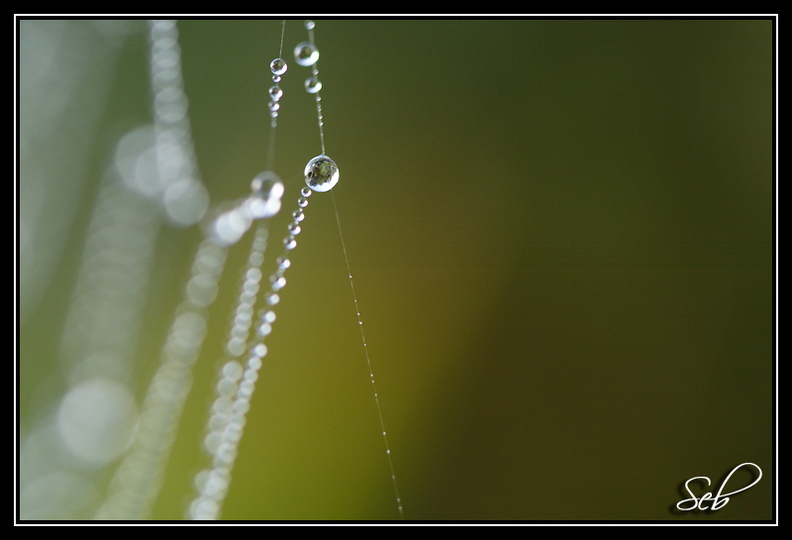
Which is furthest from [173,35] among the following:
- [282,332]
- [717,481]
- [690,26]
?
[717,481]

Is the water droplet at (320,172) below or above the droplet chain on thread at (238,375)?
above

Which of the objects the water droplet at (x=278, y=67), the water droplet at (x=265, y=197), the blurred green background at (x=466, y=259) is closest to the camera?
the water droplet at (x=278, y=67)

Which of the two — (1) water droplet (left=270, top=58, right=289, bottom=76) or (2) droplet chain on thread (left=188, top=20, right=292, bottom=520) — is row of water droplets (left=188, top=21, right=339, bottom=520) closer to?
(2) droplet chain on thread (left=188, top=20, right=292, bottom=520)

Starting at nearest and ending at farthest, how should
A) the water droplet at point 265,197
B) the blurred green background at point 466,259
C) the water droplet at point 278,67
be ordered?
the water droplet at point 278,67
the water droplet at point 265,197
the blurred green background at point 466,259

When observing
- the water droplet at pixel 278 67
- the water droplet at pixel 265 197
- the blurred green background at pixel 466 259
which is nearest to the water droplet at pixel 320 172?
the water droplet at pixel 278 67

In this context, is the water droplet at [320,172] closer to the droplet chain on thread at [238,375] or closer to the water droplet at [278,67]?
the water droplet at [278,67]

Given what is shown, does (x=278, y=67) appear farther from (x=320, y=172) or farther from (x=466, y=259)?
(x=466, y=259)

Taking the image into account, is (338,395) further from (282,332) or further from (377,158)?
(377,158)

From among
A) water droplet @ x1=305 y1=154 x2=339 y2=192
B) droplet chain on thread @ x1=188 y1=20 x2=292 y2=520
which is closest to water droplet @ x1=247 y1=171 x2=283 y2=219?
droplet chain on thread @ x1=188 y1=20 x2=292 y2=520
